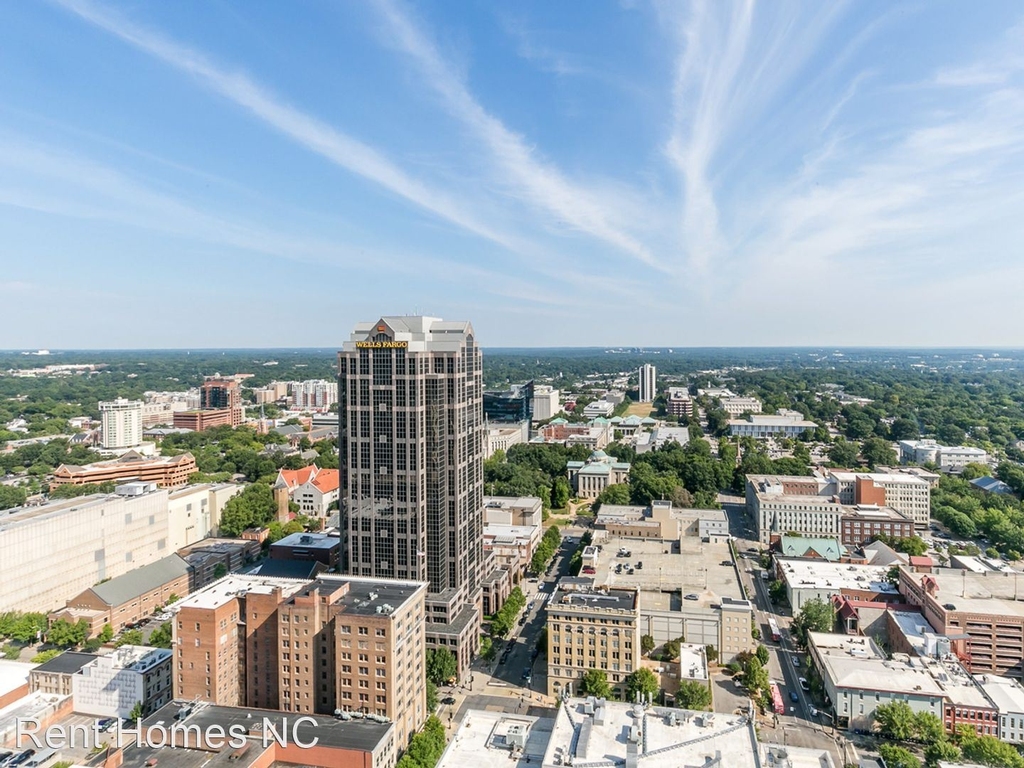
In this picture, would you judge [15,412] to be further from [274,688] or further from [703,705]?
[703,705]

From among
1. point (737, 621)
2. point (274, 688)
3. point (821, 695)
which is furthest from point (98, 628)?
point (821, 695)

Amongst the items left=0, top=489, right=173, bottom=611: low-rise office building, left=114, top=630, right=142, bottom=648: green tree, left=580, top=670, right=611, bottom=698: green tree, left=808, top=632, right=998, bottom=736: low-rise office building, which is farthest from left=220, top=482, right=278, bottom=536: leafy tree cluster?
left=808, top=632, right=998, bottom=736: low-rise office building

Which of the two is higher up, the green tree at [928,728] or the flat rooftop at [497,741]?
the flat rooftop at [497,741]

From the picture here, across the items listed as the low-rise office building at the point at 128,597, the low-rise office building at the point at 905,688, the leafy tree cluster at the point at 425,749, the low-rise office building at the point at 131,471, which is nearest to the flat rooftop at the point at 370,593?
the leafy tree cluster at the point at 425,749

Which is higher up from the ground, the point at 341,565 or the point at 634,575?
the point at 341,565

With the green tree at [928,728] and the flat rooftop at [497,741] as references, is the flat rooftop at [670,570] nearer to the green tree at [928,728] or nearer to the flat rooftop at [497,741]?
the green tree at [928,728]

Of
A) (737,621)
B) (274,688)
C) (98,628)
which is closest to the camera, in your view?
(274,688)

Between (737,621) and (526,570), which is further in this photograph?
(526,570)
